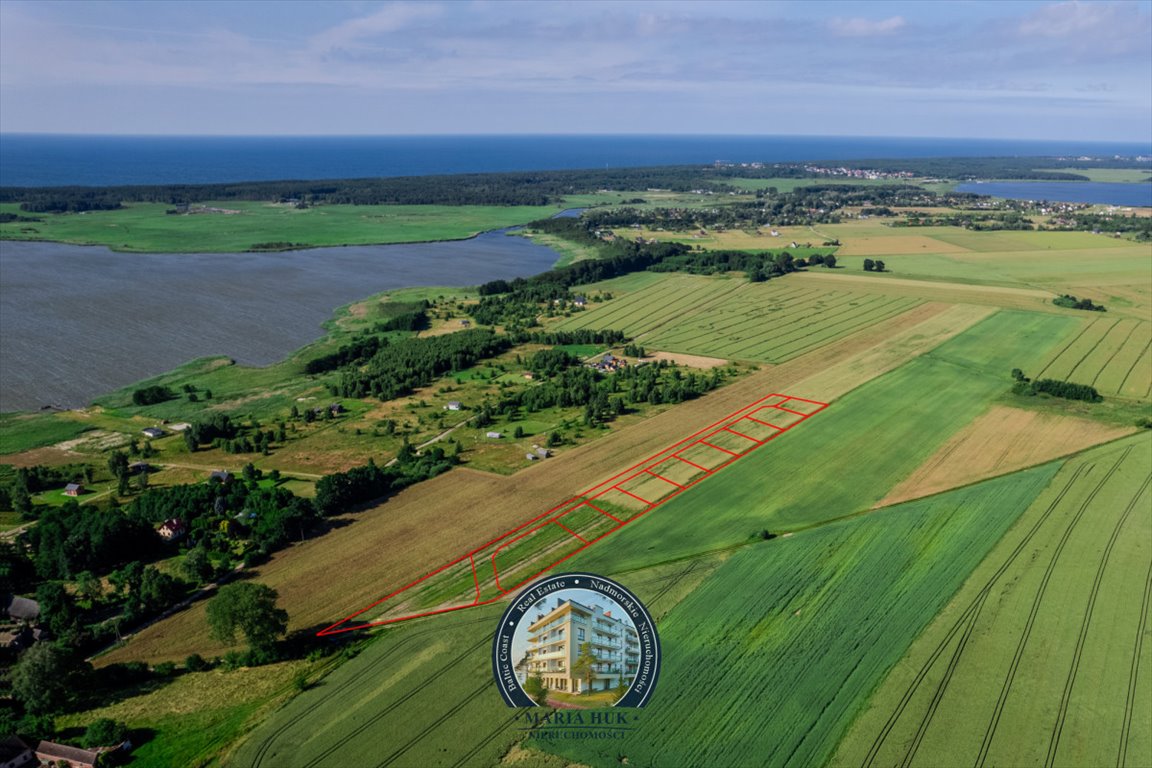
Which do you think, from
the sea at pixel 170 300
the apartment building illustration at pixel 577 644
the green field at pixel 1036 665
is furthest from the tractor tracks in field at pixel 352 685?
the sea at pixel 170 300

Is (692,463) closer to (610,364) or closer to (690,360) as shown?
(610,364)

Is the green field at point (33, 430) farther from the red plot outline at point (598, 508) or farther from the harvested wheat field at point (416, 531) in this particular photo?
the red plot outline at point (598, 508)

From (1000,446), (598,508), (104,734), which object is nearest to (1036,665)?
(598,508)

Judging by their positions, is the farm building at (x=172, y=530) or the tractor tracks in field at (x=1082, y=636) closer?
the tractor tracks in field at (x=1082, y=636)

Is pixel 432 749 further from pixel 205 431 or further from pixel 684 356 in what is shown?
pixel 684 356

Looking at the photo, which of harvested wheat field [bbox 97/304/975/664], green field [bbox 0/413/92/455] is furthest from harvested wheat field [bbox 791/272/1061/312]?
green field [bbox 0/413/92/455]

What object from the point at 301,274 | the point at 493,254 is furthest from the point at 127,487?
the point at 493,254

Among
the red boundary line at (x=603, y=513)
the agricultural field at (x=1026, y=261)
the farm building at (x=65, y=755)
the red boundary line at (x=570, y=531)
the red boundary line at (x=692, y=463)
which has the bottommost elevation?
the farm building at (x=65, y=755)
